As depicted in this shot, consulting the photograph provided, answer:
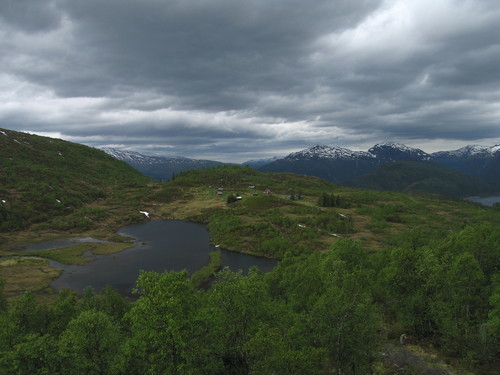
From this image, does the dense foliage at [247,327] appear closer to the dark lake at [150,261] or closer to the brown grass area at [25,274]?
the dark lake at [150,261]

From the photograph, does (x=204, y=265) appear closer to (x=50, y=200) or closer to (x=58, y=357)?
(x=58, y=357)

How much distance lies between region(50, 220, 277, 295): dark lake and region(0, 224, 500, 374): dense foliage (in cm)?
3450

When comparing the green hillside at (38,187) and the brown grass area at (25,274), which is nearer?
the brown grass area at (25,274)

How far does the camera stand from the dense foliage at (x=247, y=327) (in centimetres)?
2000

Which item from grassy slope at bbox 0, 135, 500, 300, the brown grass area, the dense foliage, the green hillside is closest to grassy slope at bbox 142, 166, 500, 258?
grassy slope at bbox 0, 135, 500, 300

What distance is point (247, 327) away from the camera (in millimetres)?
25406

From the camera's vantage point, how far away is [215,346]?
76.0ft

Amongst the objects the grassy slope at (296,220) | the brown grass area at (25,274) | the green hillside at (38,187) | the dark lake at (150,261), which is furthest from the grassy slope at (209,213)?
the brown grass area at (25,274)

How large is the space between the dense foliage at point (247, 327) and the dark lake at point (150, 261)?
3450 cm

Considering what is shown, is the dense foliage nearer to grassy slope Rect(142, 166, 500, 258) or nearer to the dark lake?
the dark lake

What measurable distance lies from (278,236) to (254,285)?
7182 centimetres

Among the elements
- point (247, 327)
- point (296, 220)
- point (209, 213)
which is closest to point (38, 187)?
point (209, 213)

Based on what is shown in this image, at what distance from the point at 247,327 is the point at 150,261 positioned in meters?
64.4

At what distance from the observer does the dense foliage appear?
65.6 feet
